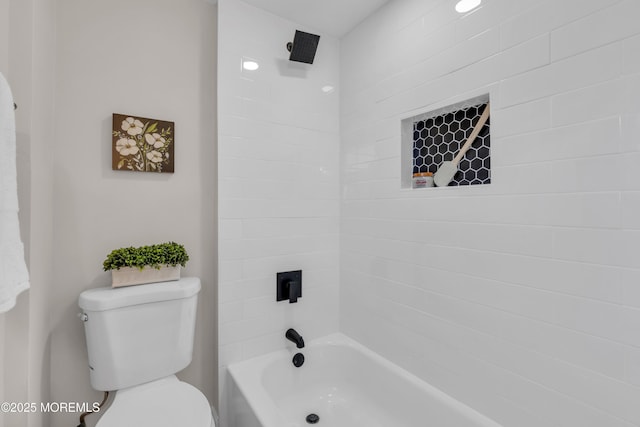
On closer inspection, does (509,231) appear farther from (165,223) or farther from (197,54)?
(197,54)

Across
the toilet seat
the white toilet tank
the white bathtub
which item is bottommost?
the white bathtub

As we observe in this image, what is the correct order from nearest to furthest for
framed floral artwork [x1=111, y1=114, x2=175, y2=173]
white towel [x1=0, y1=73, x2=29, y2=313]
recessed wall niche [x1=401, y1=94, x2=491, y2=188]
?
white towel [x1=0, y1=73, x2=29, y2=313] < recessed wall niche [x1=401, y1=94, x2=491, y2=188] < framed floral artwork [x1=111, y1=114, x2=175, y2=173]

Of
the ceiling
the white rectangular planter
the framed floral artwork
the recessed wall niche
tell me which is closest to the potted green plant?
the white rectangular planter

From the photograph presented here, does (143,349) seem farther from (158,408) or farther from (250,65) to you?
(250,65)

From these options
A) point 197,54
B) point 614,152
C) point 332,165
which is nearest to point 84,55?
point 197,54

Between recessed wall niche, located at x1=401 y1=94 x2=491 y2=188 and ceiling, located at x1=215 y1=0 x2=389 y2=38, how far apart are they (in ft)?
2.42

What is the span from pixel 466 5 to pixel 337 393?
2.17m

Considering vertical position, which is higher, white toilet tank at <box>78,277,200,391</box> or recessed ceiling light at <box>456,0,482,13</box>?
recessed ceiling light at <box>456,0,482,13</box>

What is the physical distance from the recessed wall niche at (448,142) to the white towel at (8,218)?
5.15 feet

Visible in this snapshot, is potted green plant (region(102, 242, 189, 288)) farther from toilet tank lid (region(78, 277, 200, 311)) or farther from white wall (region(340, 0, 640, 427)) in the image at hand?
white wall (region(340, 0, 640, 427))

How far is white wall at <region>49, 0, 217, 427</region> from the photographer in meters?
1.39

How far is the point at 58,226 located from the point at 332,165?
59.0 inches

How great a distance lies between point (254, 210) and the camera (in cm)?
176

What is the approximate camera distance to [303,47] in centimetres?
178
